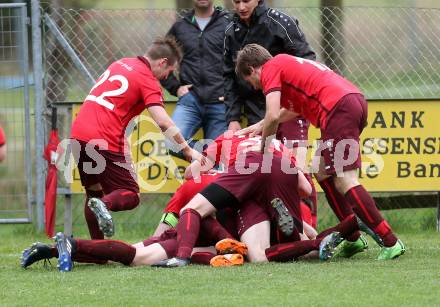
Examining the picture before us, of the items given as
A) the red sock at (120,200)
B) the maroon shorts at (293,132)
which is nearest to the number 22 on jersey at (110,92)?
the red sock at (120,200)

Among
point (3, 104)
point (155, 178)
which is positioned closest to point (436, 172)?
point (155, 178)

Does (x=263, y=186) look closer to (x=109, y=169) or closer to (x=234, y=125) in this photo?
(x=109, y=169)

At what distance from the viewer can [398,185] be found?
9695 millimetres

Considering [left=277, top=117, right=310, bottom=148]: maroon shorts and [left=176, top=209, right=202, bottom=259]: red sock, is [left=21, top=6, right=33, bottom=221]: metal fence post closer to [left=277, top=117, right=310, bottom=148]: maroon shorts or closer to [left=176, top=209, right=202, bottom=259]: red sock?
[left=277, top=117, right=310, bottom=148]: maroon shorts

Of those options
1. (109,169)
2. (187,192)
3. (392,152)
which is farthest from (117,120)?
(392,152)

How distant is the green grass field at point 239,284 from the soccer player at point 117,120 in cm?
99

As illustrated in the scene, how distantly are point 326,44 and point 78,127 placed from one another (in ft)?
10.7

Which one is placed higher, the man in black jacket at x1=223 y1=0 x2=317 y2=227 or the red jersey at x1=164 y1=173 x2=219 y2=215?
the man in black jacket at x1=223 y1=0 x2=317 y2=227

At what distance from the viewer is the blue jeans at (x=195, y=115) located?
9.35m

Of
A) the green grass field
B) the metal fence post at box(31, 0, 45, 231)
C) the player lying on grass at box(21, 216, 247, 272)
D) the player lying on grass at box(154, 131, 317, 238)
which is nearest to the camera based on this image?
the green grass field

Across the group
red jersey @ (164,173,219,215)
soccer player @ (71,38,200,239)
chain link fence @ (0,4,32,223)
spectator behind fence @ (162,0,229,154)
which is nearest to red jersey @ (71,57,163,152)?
soccer player @ (71,38,200,239)

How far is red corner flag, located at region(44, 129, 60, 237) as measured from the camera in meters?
9.67

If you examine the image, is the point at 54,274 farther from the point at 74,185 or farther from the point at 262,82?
the point at 74,185

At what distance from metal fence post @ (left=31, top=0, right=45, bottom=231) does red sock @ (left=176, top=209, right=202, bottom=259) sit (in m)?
3.26
